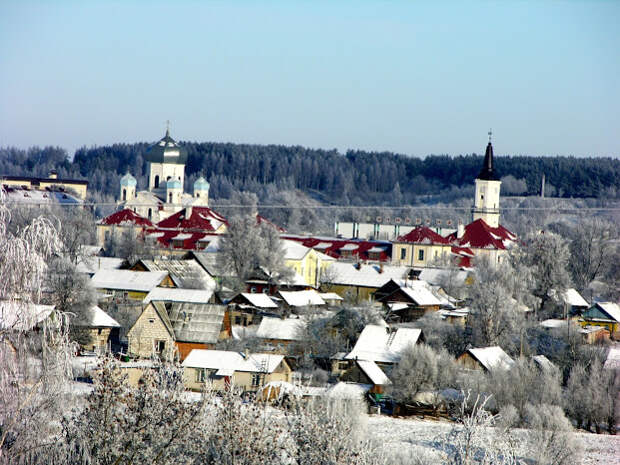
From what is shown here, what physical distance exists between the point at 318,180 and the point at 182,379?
130 meters

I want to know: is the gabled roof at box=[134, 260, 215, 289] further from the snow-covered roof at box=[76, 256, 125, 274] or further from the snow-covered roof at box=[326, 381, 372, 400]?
the snow-covered roof at box=[326, 381, 372, 400]

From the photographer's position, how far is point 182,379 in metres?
13.9

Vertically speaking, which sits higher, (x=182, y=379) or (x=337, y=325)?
(x=182, y=379)

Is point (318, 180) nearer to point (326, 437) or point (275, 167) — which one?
point (275, 167)

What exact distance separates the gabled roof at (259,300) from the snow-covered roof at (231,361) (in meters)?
9.26

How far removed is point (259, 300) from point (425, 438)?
53.3 feet

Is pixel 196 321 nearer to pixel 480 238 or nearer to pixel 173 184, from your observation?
pixel 480 238

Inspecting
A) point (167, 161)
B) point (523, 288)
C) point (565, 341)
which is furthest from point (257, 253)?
point (167, 161)

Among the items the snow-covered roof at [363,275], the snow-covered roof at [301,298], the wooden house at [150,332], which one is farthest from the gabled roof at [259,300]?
the wooden house at [150,332]

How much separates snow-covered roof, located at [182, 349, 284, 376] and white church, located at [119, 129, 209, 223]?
38.1 meters

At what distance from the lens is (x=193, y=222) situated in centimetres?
6291

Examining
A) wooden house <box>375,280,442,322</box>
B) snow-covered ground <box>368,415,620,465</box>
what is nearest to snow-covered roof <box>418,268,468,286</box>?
wooden house <box>375,280,442,322</box>

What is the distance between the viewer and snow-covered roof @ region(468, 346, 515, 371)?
3007 cm

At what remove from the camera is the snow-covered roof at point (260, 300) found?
130 ft
